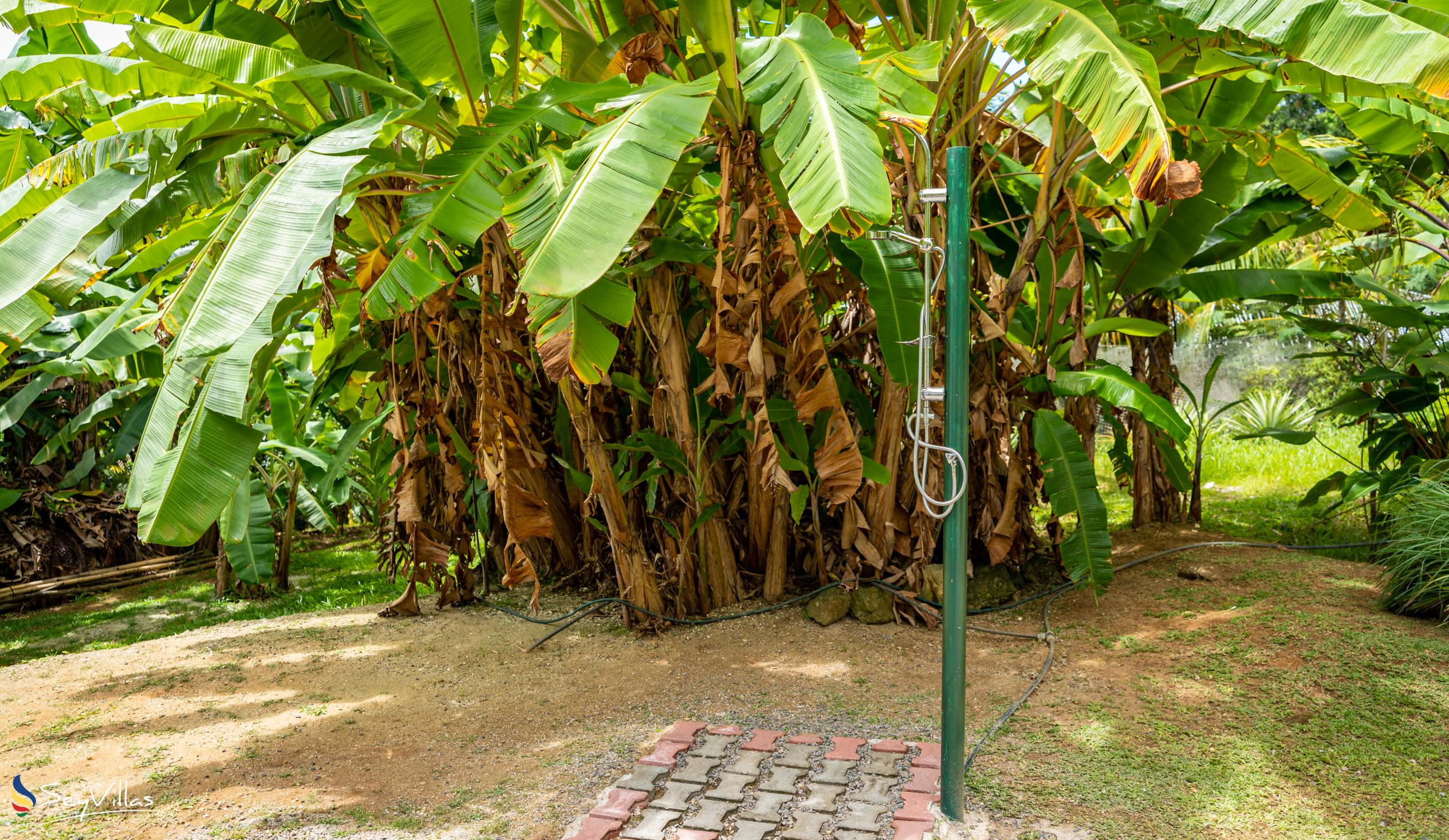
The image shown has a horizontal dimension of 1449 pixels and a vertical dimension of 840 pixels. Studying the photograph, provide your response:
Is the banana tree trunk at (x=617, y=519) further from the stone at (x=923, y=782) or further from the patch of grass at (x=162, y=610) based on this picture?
the patch of grass at (x=162, y=610)

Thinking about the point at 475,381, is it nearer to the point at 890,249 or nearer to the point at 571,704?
the point at 571,704

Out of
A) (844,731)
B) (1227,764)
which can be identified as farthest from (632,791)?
(1227,764)

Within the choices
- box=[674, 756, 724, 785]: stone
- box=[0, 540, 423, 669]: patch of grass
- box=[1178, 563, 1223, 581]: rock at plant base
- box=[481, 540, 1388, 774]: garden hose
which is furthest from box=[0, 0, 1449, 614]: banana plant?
box=[674, 756, 724, 785]: stone

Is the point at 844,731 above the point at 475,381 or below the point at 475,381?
below

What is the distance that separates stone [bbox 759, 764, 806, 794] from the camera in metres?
3.07

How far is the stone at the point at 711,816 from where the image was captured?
9.41ft

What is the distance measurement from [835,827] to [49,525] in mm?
8098

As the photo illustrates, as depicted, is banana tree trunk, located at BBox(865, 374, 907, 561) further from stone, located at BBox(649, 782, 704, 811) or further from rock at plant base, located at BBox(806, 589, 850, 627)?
stone, located at BBox(649, 782, 704, 811)

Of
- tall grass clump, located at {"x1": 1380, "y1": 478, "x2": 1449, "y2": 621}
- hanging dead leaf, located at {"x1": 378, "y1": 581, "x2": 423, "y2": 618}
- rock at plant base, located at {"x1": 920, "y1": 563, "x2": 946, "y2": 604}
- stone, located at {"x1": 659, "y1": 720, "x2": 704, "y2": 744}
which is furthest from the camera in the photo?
hanging dead leaf, located at {"x1": 378, "y1": 581, "x2": 423, "y2": 618}

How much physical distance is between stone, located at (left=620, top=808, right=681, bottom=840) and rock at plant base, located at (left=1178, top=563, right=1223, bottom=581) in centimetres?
361

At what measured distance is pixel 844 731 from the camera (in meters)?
3.58

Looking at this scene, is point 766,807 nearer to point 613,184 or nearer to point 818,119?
point 613,184

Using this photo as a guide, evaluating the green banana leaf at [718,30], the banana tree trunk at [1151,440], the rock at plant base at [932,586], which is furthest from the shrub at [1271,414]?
the green banana leaf at [718,30]

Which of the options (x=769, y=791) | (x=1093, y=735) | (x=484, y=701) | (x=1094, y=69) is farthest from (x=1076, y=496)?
(x=484, y=701)
